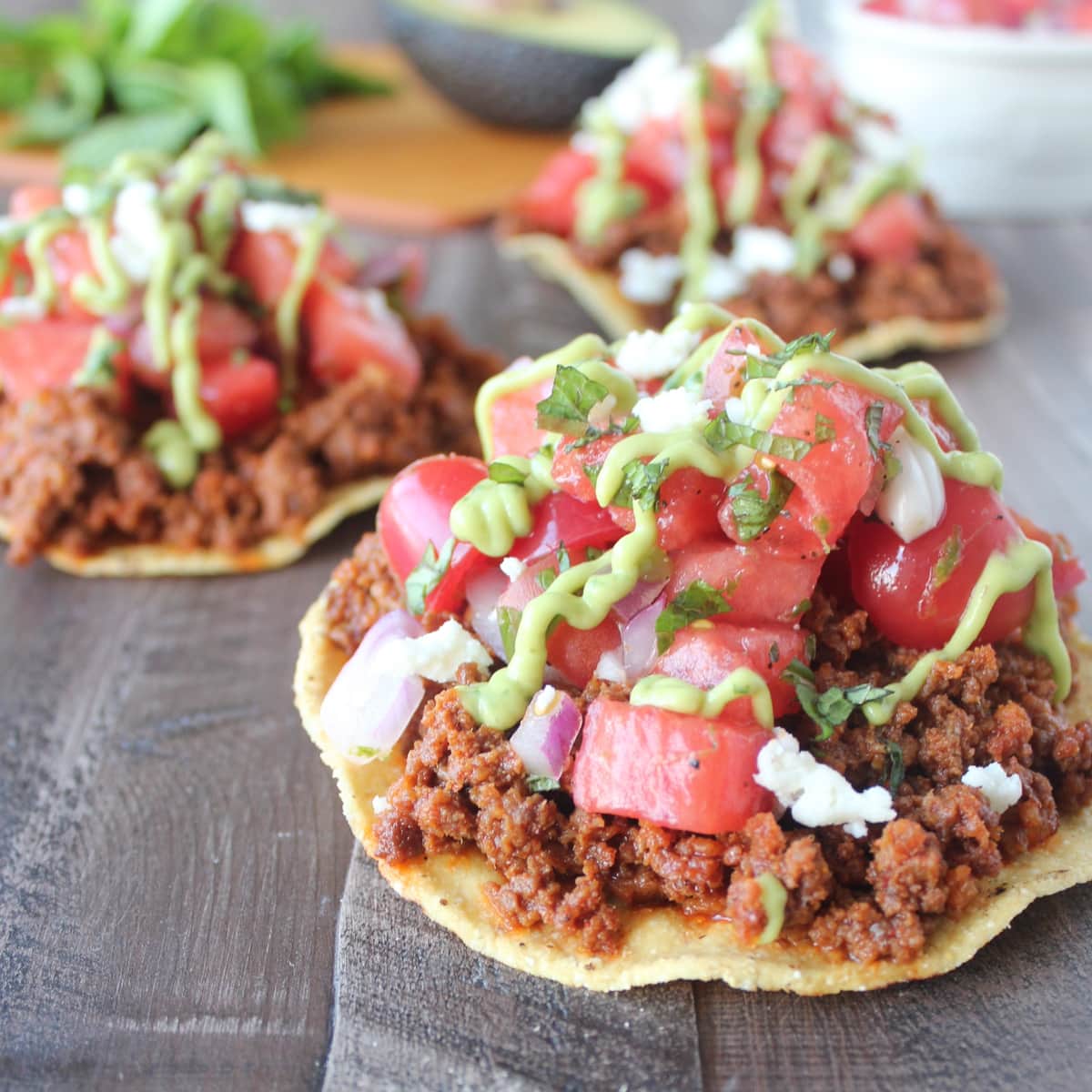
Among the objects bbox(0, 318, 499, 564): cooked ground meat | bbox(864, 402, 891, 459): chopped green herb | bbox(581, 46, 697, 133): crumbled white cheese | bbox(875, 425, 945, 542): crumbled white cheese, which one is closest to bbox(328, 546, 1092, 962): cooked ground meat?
bbox(875, 425, 945, 542): crumbled white cheese

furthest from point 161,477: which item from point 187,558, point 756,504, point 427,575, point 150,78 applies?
point 150,78

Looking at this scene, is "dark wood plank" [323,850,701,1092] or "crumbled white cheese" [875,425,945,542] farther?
"crumbled white cheese" [875,425,945,542]

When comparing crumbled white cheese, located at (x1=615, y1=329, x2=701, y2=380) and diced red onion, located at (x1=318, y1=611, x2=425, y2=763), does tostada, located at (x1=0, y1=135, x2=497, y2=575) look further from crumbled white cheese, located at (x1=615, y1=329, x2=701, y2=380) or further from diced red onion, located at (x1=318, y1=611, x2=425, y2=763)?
crumbled white cheese, located at (x1=615, y1=329, x2=701, y2=380)

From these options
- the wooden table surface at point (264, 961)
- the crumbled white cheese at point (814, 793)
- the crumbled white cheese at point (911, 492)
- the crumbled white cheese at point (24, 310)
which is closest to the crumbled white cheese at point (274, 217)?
the crumbled white cheese at point (24, 310)

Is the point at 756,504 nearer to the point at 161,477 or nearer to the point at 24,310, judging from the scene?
the point at 161,477

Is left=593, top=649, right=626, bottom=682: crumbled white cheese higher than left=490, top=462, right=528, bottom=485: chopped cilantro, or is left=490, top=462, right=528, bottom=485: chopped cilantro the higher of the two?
left=490, top=462, right=528, bottom=485: chopped cilantro

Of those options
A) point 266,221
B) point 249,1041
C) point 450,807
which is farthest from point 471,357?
point 249,1041
